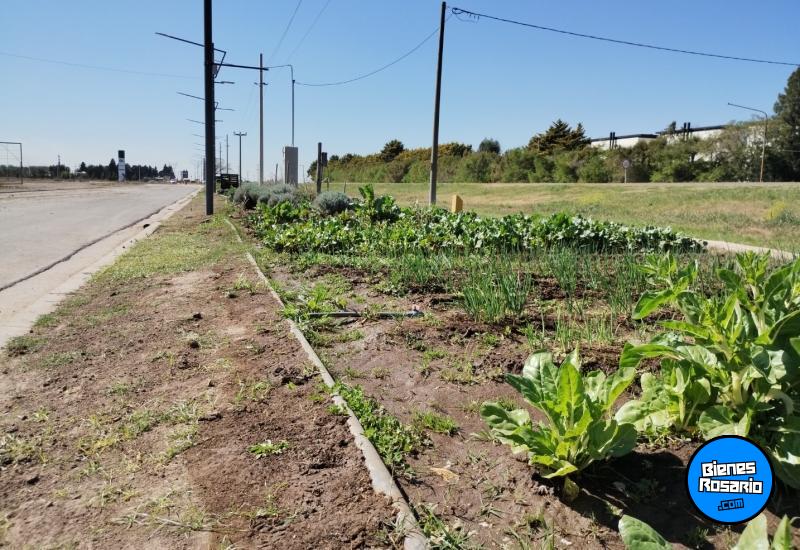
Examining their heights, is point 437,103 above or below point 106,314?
above

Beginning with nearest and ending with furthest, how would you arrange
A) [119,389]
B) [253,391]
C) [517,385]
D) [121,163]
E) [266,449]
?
[517,385] < [266,449] < [253,391] < [119,389] < [121,163]

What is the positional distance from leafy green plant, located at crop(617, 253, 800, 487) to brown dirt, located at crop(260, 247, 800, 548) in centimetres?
19

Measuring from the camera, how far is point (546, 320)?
5.03 m

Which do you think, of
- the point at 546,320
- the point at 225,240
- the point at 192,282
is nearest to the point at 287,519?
the point at 546,320

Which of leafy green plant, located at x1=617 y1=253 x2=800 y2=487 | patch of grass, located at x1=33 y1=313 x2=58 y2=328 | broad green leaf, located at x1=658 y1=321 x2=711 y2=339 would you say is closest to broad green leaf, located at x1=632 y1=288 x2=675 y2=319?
leafy green plant, located at x1=617 y1=253 x2=800 y2=487

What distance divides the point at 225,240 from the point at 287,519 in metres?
10.3

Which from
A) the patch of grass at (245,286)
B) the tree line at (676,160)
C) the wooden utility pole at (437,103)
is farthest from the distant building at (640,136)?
the patch of grass at (245,286)

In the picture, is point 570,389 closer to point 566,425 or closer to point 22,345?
point 566,425

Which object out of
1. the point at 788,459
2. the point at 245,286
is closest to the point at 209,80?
the point at 245,286

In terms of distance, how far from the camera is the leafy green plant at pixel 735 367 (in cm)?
229

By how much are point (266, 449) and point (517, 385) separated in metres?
1.24

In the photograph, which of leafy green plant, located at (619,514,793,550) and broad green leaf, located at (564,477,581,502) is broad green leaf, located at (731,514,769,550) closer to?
leafy green plant, located at (619,514,793,550)

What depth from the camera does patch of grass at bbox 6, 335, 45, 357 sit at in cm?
476

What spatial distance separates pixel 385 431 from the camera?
304 centimetres
